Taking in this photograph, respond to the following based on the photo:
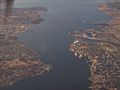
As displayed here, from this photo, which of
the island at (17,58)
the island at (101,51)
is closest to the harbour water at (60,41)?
the island at (17,58)

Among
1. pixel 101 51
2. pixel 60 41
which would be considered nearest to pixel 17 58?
pixel 60 41

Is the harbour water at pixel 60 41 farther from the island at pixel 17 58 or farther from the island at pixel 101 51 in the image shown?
the island at pixel 101 51

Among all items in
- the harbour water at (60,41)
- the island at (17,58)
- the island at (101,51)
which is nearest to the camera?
the harbour water at (60,41)

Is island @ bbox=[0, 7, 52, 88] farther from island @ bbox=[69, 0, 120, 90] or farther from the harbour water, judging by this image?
island @ bbox=[69, 0, 120, 90]

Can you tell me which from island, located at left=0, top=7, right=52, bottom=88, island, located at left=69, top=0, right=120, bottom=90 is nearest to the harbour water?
island, located at left=0, top=7, right=52, bottom=88

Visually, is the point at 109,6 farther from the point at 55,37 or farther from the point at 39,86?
the point at 39,86

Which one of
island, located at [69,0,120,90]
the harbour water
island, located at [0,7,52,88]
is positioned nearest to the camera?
the harbour water
